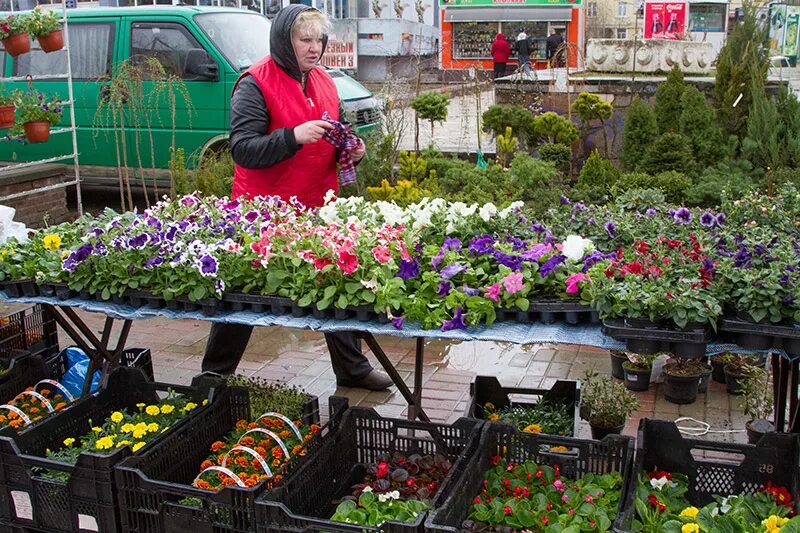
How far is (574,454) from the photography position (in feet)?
11.0

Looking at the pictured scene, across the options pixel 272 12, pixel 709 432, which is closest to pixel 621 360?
pixel 709 432

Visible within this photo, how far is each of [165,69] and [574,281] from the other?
7.03 meters

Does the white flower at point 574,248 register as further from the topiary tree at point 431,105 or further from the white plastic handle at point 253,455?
the topiary tree at point 431,105

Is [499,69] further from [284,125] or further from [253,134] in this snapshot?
[253,134]

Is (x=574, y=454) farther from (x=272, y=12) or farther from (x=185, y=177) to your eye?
(x=272, y=12)

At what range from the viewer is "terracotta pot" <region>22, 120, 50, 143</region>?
25.0 ft

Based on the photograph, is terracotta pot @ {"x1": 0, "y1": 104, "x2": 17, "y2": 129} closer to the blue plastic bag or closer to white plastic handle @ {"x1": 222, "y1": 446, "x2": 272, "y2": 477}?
the blue plastic bag

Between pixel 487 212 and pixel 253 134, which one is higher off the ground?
pixel 253 134

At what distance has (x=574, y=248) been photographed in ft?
10.5

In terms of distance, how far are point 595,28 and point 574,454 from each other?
35.1 meters

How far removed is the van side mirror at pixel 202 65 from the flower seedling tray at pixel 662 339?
22.2 ft

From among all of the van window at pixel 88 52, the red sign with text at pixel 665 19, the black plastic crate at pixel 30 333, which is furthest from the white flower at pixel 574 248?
the red sign with text at pixel 665 19

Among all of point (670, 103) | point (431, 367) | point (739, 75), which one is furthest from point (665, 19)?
point (431, 367)

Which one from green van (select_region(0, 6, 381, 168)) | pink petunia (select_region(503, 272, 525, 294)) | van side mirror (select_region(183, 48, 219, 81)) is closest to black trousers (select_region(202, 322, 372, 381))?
pink petunia (select_region(503, 272, 525, 294))
